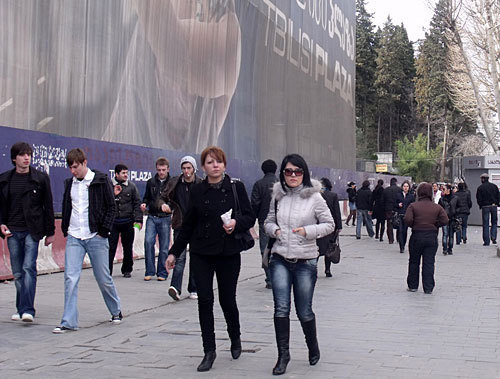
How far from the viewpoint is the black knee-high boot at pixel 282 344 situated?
596cm

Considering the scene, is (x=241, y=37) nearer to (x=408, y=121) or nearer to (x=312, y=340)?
(x=312, y=340)

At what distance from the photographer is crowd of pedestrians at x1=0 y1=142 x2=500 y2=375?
20.2ft

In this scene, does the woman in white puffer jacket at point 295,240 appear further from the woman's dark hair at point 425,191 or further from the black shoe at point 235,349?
the woman's dark hair at point 425,191

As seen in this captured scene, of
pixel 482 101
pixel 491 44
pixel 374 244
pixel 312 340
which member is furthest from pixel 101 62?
pixel 482 101

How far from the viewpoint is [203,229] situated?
20.5 feet

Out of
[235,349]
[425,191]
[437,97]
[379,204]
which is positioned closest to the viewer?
[235,349]

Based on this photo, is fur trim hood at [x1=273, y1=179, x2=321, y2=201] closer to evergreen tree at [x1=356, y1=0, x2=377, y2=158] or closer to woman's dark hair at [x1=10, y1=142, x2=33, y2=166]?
woman's dark hair at [x1=10, y1=142, x2=33, y2=166]

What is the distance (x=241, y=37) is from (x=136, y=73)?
791 centimetres

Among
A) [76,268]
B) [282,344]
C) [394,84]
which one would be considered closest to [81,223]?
[76,268]

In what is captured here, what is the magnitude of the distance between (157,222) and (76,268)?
4051 mm

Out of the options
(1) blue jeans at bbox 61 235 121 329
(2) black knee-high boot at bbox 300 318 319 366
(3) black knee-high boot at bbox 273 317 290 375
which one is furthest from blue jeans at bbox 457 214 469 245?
(3) black knee-high boot at bbox 273 317 290 375

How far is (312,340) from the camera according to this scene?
6277 mm

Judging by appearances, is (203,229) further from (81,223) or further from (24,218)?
(24,218)

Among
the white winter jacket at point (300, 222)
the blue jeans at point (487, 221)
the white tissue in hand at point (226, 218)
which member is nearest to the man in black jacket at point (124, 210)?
the white tissue in hand at point (226, 218)
